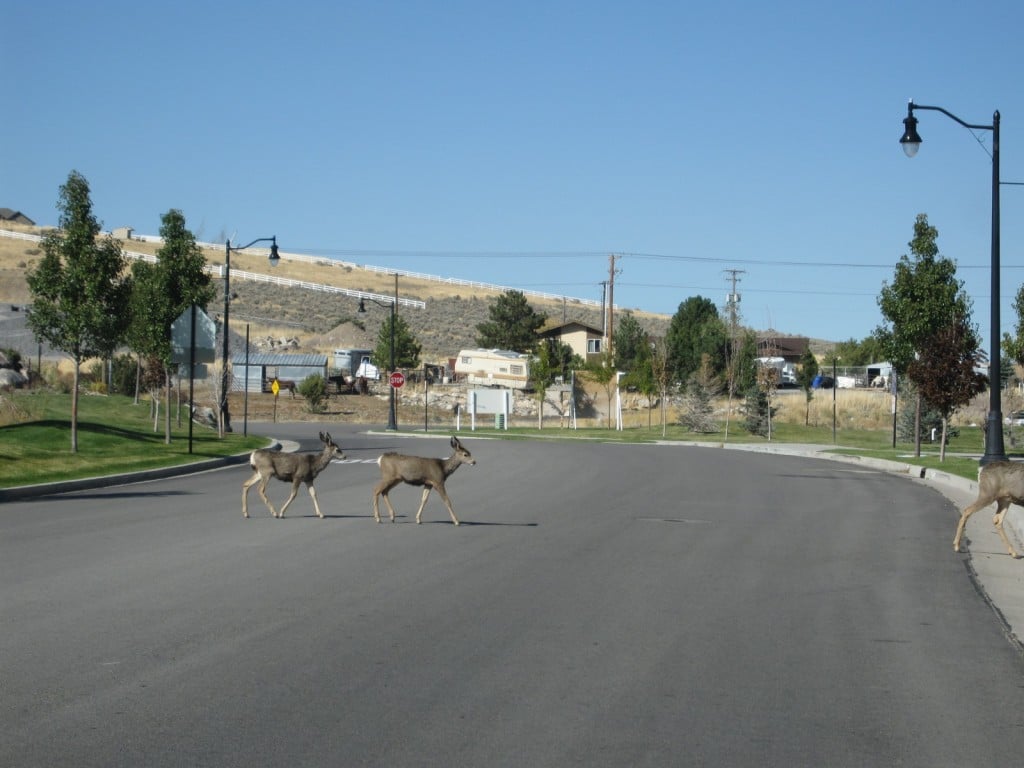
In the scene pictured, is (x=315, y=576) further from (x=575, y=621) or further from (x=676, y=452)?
(x=676, y=452)

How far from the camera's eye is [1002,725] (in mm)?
7070

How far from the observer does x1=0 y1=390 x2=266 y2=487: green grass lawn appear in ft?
85.8

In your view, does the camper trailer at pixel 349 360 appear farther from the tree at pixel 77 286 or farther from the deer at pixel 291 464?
the deer at pixel 291 464

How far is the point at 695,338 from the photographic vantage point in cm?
9106

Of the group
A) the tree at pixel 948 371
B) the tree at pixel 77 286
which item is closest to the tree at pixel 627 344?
the tree at pixel 948 371

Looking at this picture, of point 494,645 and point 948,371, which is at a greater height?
point 948,371

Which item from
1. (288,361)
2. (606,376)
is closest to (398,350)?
(288,361)

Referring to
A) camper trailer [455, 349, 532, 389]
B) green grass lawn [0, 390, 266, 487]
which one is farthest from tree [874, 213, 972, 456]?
camper trailer [455, 349, 532, 389]

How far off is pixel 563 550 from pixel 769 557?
7.65 feet

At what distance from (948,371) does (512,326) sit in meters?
79.3

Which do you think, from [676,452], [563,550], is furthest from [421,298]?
[563,550]

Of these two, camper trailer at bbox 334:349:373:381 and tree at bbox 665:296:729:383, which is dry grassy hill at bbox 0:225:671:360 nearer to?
camper trailer at bbox 334:349:373:381

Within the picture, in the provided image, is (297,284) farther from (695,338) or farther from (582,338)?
(695,338)

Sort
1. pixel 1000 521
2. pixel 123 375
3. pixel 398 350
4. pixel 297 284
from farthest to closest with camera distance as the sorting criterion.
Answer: pixel 297 284 < pixel 398 350 < pixel 123 375 < pixel 1000 521
